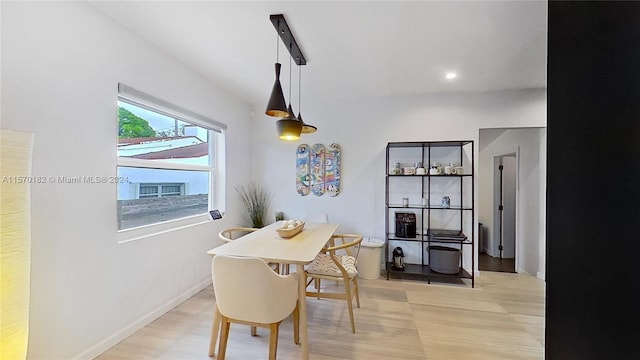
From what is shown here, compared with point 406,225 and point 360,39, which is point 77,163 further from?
point 406,225

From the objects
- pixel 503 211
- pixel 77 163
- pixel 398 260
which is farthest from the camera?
pixel 503 211

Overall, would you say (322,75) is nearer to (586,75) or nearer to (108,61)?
(108,61)

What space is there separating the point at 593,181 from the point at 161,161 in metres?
3.11

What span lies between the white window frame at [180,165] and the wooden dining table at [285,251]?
2.91 ft

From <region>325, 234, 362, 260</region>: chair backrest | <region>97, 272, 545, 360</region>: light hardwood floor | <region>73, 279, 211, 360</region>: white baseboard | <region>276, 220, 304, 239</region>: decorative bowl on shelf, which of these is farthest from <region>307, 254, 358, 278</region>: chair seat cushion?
<region>73, 279, 211, 360</region>: white baseboard

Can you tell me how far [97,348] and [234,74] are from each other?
8.94 feet

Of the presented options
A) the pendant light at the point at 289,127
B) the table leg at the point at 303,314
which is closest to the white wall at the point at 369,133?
the pendant light at the point at 289,127

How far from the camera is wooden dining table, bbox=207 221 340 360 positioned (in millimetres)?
1775

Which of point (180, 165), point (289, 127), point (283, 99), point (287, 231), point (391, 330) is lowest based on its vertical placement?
point (391, 330)

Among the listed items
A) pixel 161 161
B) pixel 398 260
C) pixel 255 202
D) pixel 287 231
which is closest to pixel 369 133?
pixel 398 260

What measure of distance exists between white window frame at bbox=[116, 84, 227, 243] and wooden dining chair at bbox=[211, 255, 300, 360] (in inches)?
43.8

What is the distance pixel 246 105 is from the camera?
13.6 ft

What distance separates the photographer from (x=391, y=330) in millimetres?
2297

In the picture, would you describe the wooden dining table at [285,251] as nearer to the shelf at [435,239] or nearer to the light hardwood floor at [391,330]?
the light hardwood floor at [391,330]
